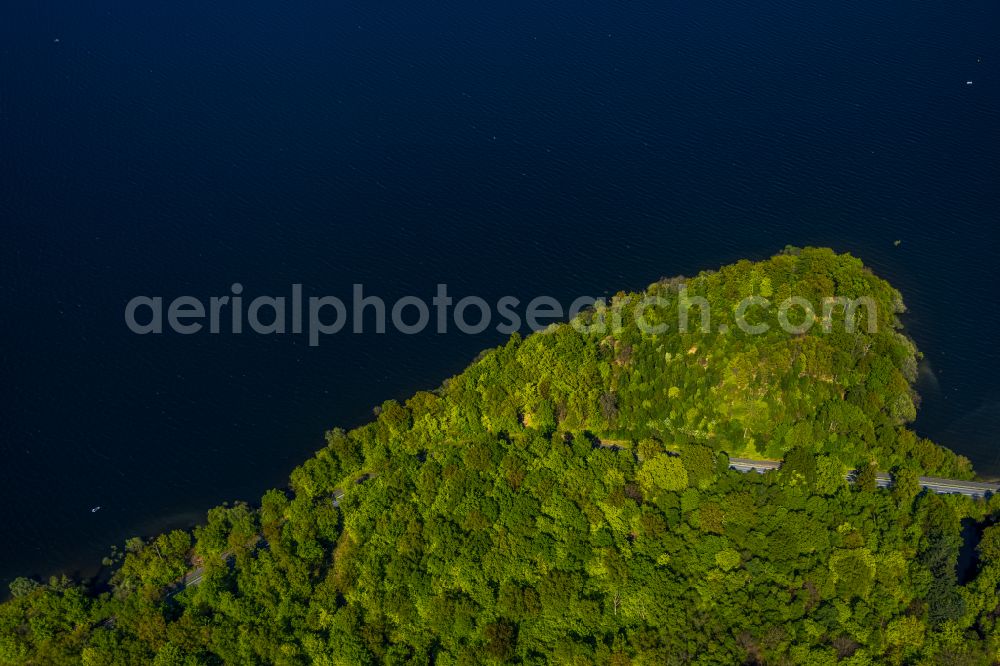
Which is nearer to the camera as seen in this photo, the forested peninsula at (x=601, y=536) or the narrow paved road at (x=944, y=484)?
the forested peninsula at (x=601, y=536)

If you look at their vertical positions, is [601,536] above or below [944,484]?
below

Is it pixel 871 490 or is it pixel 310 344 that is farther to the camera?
pixel 310 344

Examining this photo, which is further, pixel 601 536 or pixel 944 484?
pixel 944 484

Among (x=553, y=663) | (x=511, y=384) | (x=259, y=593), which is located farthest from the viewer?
(x=511, y=384)

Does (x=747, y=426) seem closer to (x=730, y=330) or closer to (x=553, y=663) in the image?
(x=730, y=330)

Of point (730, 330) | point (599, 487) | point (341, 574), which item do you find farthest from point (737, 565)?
point (341, 574)

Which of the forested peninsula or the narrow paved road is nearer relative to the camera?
the forested peninsula

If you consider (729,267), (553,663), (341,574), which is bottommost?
(553,663)

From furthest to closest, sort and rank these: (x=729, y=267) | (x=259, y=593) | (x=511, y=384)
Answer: (x=729, y=267), (x=511, y=384), (x=259, y=593)
